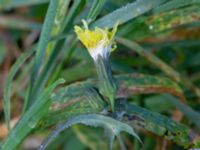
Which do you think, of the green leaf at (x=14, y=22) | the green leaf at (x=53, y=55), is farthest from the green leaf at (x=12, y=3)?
the green leaf at (x=53, y=55)

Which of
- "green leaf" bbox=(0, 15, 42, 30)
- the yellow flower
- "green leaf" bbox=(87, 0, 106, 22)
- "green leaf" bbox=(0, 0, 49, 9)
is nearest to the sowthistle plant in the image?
the yellow flower

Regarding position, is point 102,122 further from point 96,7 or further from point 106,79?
point 96,7

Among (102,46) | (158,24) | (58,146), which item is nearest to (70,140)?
(58,146)

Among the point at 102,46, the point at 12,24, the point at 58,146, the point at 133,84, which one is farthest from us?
the point at 12,24

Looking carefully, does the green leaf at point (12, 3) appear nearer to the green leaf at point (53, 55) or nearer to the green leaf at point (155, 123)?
the green leaf at point (53, 55)

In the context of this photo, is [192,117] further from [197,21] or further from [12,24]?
[12,24]

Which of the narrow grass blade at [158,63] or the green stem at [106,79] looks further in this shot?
the narrow grass blade at [158,63]

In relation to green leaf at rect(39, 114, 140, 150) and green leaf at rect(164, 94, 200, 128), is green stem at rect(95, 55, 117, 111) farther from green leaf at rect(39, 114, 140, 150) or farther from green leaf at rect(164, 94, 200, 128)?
green leaf at rect(164, 94, 200, 128)

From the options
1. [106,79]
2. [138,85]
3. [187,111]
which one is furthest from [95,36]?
[187,111]
